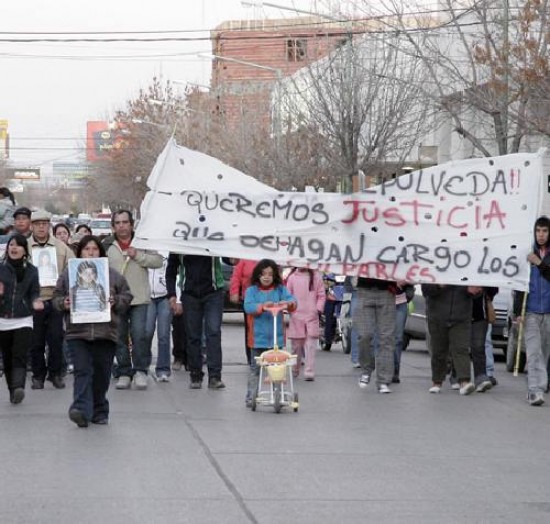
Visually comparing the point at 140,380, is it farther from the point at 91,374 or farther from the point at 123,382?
the point at 91,374

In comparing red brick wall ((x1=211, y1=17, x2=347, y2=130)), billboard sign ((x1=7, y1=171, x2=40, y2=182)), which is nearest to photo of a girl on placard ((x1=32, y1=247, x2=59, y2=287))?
red brick wall ((x1=211, y1=17, x2=347, y2=130))

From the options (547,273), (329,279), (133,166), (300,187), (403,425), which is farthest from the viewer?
(133,166)

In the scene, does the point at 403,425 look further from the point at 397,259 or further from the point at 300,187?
the point at 300,187

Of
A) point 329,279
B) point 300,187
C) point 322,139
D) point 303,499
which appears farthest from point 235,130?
point 303,499

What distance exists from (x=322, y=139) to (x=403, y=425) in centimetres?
2499

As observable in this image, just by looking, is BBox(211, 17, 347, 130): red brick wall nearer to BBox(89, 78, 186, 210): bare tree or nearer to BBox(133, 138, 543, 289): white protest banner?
BBox(89, 78, 186, 210): bare tree

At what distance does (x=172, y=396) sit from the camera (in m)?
15.0

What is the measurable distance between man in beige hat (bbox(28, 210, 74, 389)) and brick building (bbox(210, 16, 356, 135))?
1705 cm

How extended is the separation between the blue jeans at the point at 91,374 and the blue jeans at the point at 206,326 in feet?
9.27

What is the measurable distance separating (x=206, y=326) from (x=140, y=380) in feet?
3.05

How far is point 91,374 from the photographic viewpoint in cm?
1227

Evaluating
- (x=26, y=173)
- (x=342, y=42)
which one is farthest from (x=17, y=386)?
(x=26, y=173)

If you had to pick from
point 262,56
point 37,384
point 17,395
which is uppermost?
point 262,56

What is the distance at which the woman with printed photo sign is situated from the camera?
1226cm
